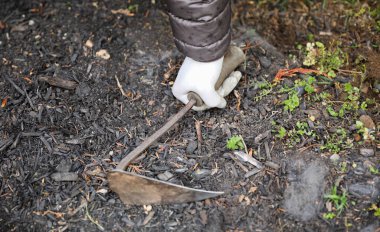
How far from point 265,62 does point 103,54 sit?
89 centimetres

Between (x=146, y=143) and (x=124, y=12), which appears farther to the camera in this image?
(x=124, y=12)

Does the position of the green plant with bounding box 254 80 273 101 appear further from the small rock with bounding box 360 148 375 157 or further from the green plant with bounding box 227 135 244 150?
the small rock with bounding box 360 148 375 157

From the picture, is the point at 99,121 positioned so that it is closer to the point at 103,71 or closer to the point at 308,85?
the point at 103,71

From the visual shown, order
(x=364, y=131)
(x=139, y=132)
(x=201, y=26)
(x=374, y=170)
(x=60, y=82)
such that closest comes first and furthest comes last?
1. (x=201, y=26)
2. (x=374, y=170)
3. (x=364, y=131)
4. (x=139, y=132)
5. (x=60, y=82)

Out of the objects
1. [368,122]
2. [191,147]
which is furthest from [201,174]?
[368,122]

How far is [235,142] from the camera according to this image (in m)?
2.07

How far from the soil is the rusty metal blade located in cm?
4

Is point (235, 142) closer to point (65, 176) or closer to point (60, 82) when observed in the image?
point (65, 176)

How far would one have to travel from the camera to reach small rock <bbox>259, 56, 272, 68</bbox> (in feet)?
7.89

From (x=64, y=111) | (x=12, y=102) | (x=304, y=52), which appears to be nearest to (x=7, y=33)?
(x=12, y=102)

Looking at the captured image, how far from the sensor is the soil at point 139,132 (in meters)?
1.94

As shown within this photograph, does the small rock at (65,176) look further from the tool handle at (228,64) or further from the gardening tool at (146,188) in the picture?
the tool handle at (228,64)

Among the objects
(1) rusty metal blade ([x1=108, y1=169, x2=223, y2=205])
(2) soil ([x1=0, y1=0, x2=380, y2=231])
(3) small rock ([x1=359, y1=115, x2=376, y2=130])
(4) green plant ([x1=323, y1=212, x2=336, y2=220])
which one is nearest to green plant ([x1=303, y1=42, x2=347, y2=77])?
(2) soil ([x1=0, y1=0, x2=380, y2=231])

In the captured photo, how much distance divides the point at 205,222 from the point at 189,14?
881 millimetres
